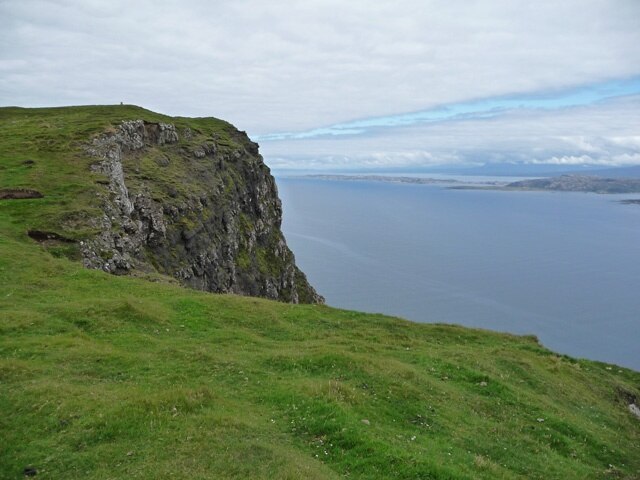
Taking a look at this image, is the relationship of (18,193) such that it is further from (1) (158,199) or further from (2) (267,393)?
(2) (267,393)

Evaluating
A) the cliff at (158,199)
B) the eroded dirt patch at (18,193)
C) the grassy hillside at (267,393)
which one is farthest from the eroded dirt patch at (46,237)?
the eroded dirt patch at (18,193)

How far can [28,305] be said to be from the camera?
28.3m

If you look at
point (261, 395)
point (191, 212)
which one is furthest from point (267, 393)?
point (191, 212)

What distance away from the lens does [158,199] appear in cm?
6694

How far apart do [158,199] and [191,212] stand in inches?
259

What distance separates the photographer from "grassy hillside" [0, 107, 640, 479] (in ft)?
49.5

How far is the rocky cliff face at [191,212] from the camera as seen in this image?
2068 inches

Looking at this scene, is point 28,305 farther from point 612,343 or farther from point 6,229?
point 612,343

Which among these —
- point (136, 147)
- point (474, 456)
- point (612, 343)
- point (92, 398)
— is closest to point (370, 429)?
point (474, 456)

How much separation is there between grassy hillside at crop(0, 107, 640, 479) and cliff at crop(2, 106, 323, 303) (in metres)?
10.5

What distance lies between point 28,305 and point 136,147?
5474 centimetres

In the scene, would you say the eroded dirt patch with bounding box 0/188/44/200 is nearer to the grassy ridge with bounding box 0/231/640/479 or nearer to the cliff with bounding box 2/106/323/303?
the cliff with bounding box 2/106/323/303

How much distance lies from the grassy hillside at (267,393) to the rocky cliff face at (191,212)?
14652 mm

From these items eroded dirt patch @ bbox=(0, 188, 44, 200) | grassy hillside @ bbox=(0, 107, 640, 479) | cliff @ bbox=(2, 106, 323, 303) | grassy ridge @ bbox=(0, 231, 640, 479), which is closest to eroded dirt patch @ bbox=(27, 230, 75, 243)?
cliff @ bbox=(2, 106, 323, 303)
